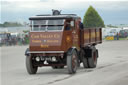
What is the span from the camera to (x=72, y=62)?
1653 cm

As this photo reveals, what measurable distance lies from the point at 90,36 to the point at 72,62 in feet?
11.9

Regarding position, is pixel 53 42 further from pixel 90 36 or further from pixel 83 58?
pixel 90 36

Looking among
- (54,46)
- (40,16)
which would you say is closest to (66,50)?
(54,46)

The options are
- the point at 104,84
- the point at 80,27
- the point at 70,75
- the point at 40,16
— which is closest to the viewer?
the point at 104,84

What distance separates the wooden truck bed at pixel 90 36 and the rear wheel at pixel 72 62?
1694 mm

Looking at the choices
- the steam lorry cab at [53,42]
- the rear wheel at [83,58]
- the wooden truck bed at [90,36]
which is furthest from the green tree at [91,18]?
the steam lorry cab at [53,42]

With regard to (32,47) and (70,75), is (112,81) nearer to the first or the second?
(70,75)

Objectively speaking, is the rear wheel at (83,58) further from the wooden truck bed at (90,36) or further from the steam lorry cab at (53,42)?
the steam lorry cab at (53,42)

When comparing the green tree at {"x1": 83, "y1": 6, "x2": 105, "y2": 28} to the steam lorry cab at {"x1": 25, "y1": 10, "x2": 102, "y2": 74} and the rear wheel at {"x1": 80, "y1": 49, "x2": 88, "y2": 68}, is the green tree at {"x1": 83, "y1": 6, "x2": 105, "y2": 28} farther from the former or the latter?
the steam lorry cab at {"x1": 25, "y1": 10, "x2": 102, "y2": 74}

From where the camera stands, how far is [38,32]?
1670 cm

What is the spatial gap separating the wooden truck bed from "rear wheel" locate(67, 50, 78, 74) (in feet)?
5.56

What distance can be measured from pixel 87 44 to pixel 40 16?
3185mm

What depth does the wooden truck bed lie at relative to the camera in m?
18.5

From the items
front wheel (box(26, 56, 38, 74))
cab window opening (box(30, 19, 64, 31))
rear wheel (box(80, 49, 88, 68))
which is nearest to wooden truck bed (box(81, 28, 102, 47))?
rear wheel (box(80, 49, 88, 68))
